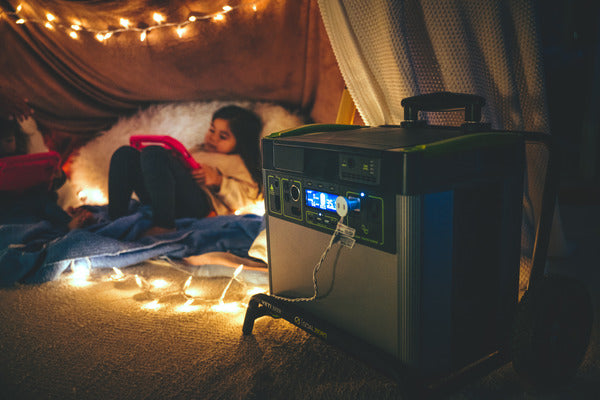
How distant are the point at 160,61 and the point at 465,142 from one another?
69.4 inches

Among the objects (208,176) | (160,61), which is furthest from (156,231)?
(160,61)

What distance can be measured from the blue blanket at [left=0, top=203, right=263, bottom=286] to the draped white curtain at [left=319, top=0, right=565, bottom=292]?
3.02 feet

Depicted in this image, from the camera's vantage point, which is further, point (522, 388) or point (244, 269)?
point (244, 269)

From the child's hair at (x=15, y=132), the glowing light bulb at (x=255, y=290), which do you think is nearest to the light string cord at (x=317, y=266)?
the glowing light bulb at (x=255, y=290)

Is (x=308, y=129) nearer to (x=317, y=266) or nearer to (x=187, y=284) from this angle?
(x=317, y=266)

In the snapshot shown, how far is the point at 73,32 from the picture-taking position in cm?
214

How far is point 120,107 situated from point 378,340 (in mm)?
1954

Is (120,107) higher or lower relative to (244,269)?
higher

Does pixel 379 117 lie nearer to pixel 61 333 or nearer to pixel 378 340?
pixel 378 340

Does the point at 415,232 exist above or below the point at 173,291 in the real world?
above

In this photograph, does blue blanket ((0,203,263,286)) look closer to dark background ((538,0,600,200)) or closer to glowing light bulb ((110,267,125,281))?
glowing light bulb ((110,267,125,281))

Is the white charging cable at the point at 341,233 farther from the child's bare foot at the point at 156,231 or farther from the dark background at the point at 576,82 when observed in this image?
the dark background at the point at 576,82

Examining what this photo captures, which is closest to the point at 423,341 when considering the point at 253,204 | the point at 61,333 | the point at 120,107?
the point at 61,333

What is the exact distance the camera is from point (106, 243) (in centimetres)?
178
